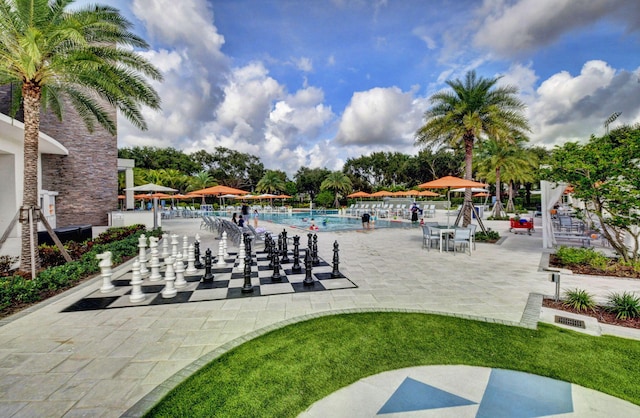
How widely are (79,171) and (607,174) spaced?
80.6 feet

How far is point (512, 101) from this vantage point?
1427cm

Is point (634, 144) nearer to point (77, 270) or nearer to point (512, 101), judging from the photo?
point (512, 101)

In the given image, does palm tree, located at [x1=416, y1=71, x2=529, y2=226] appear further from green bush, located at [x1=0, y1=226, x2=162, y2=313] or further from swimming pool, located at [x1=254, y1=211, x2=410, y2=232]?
green bush, located at [x1=0, y1=226, x2=162, y2=313]

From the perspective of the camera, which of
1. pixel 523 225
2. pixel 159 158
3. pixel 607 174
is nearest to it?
pixel 607 174

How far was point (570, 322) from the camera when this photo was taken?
4367 millimetres

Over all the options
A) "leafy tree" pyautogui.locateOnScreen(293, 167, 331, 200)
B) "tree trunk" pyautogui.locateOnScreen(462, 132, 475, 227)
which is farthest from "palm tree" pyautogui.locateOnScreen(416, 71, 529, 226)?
"leafy tree" pyautogui.locateOnScreen(293, 167, 331, 200)

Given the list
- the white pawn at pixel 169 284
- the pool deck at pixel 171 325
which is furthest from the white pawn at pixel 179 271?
the pool deck at pixel 171 325

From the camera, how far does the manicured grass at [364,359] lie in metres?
2.65

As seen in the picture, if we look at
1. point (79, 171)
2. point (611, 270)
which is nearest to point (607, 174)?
point (611, 270)

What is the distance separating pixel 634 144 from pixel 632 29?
8.06 meters

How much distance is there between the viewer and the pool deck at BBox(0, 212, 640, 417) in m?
2.70

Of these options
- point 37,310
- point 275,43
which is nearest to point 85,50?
point 37,310

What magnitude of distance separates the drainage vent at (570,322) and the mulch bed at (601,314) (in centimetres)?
43

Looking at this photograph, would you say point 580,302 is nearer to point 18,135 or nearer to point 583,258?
point 583,258
